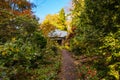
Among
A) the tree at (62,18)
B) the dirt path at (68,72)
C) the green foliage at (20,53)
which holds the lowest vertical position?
the dirt path at (68,72)

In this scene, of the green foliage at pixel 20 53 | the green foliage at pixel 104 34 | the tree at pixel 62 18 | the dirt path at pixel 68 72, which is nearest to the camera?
the green foliage at pixel 104 34

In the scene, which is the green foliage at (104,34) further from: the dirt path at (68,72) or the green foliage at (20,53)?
the green foliage at (20,53)

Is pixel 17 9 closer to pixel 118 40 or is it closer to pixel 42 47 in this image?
pixel 42 47

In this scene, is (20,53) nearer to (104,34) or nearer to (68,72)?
(68,72)

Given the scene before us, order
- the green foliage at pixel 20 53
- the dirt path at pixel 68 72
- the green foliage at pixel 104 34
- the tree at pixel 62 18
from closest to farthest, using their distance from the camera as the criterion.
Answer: the green foliage at pixel 104 34 → the green foliage at pixel 20 53 → the dirt path at pixel 68 72 → the tree at pixel 62 18

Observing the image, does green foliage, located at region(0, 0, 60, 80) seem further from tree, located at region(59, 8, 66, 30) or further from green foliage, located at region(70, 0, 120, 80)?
tree, located at region(59, 8, 66, 30)

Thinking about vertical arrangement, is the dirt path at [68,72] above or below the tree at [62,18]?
below

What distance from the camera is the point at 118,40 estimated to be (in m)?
11.8

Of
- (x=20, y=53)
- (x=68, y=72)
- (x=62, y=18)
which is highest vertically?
(x=62, y=18)

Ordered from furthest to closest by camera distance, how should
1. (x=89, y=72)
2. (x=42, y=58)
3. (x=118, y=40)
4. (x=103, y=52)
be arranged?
(x=42, y=58)
(x=89, y=72)
(x=103, y=52)
(x=118, y=40)

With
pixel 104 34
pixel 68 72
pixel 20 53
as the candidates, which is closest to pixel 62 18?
pixel 68 72

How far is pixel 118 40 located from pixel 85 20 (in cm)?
307

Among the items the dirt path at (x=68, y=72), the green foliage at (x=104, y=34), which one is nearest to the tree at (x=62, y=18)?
the dirt path at (x=68, y=72)

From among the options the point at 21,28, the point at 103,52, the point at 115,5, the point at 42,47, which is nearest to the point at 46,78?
the point at 103,52
